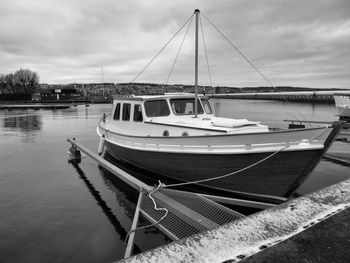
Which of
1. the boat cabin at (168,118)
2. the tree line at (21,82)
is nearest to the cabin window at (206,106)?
the boat cabin at (168,118)

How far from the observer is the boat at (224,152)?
6632mm

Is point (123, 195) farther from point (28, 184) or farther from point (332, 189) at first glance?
point (332, 189)

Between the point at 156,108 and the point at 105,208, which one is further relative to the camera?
the point at 156,108

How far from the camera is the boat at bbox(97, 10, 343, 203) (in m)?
6.63

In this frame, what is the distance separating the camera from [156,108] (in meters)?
10.3

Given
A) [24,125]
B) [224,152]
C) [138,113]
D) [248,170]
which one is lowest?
[24,125]

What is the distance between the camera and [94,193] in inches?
372

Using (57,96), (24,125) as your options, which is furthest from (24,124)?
(57,96)

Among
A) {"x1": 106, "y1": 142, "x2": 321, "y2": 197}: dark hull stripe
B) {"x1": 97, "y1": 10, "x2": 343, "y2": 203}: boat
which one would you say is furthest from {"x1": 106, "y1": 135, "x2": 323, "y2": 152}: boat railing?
{"x1": 106, "y1": 142, "x2": 321, "y2": 197}: dark hull stripe

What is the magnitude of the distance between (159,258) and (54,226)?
567 cm

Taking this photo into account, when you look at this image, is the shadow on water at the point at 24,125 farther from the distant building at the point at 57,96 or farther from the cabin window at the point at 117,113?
the distant building at the point at 57,96

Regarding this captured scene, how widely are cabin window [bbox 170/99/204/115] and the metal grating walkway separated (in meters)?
4.05

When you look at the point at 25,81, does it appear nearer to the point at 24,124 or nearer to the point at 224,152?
the point at 24,124

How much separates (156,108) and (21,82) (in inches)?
4369
